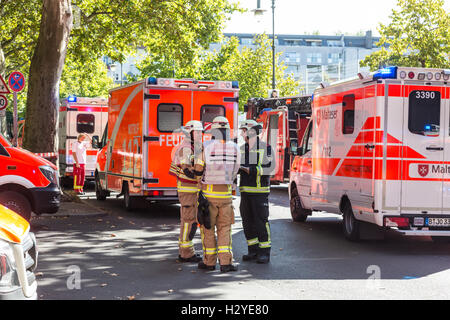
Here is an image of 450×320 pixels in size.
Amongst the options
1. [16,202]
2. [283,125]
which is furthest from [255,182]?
[283,125]

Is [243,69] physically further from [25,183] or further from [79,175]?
[25,183]

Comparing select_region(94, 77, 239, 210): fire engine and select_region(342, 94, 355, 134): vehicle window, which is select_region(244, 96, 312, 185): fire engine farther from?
select_region(342, 94, 355, 134): vehicle window

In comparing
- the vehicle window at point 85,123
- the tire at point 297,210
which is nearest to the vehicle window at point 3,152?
the tire at point 297,210

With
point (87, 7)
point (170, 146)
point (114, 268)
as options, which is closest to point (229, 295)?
point (114, 268)

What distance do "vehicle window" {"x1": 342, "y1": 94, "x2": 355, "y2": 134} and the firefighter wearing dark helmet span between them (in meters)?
2.27

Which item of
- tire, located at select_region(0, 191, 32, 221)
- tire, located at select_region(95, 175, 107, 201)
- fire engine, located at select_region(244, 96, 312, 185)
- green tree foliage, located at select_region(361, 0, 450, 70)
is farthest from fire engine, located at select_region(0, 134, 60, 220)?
green tree foliage, located at select_region(361, 0, 450, 70)

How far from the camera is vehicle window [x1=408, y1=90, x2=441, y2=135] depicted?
428 inches

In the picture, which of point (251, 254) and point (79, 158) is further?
point (79, 158)

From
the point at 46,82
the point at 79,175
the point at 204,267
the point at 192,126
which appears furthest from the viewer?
the point at 79,175

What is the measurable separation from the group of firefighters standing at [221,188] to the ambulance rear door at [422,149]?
2.24 metres

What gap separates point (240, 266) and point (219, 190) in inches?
43.1

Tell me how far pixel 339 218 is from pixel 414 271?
689cm

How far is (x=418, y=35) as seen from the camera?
30547 millimetres
